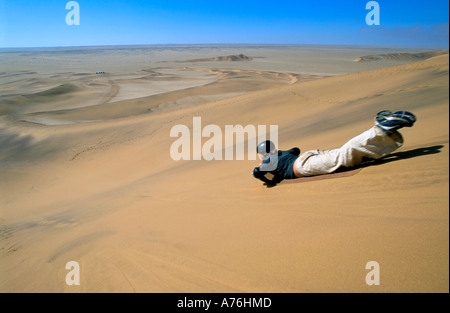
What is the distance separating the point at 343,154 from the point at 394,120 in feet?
1.97

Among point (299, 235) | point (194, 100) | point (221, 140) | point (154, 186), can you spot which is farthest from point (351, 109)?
point (194, 100)

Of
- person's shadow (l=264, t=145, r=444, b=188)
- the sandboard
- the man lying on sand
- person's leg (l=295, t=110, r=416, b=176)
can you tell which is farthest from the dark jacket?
person's shadow (l=264, t=145, r=444, b=188)

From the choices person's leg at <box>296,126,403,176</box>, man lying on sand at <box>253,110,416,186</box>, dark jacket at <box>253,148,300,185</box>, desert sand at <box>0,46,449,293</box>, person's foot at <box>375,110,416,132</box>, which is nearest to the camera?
desert sand at <box>0,46,449,293</box>

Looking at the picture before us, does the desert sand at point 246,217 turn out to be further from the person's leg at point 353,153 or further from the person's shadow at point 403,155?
the person's leg at point 353,153

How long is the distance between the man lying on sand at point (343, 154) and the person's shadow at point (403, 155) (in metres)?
0.08

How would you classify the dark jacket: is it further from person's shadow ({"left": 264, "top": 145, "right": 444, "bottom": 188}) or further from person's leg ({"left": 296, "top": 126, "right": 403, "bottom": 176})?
person's shadow ({"left": 264, "top": 145, "right": 444, "bottom": 188})

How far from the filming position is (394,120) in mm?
2107

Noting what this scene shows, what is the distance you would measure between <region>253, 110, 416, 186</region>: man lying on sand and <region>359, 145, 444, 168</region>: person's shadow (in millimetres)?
83

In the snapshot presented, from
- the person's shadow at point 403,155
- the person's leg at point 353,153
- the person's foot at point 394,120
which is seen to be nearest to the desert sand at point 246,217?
the person's shadow at point 403,155

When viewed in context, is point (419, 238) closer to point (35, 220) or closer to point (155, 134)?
point (35, 220)

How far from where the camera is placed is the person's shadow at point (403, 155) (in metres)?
2.36

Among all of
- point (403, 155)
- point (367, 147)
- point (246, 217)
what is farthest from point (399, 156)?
point (246, 217)

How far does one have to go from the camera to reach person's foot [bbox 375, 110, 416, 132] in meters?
2.03

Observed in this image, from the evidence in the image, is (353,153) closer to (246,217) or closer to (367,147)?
(367,147)
